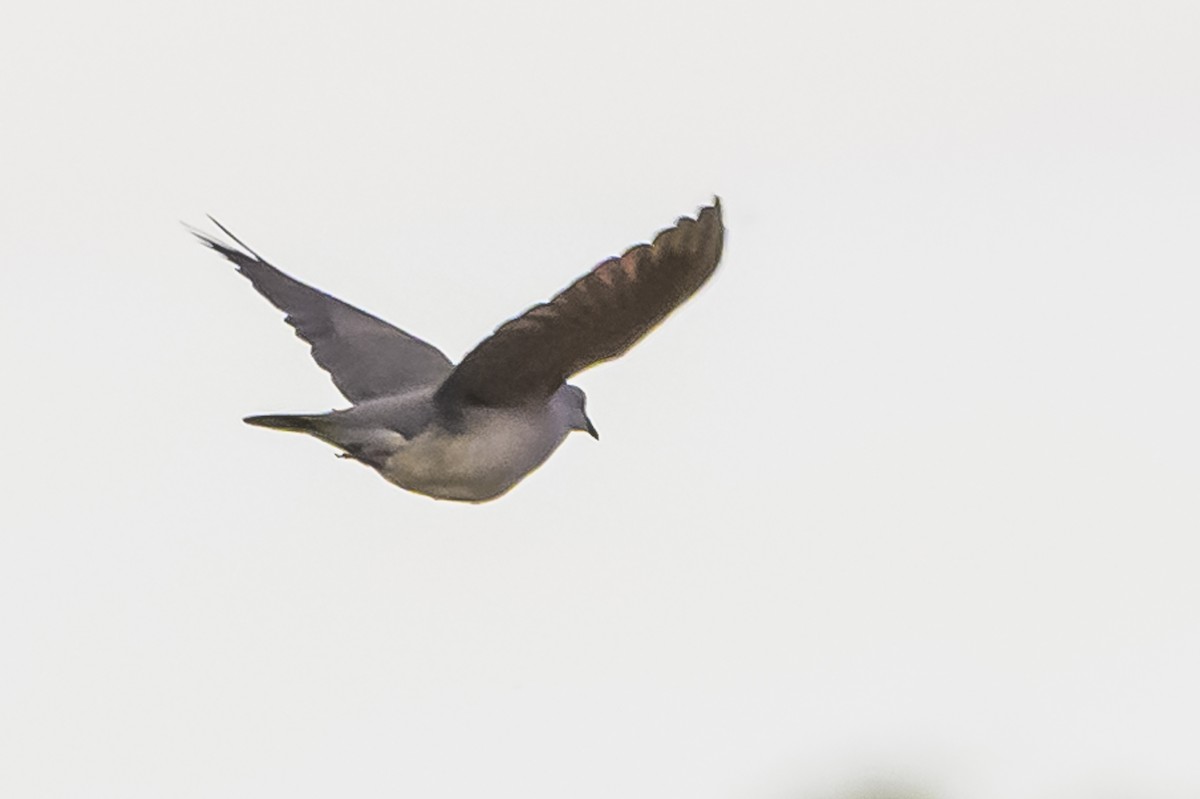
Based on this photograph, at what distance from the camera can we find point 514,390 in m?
11.5

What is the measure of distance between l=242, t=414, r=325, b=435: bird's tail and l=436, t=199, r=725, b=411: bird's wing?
0.47 metres

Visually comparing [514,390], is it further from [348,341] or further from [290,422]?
[348,341]

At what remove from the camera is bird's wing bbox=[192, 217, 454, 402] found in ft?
41.4

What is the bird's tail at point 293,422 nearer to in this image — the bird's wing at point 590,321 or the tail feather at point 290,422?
the tail feather at point 290,422

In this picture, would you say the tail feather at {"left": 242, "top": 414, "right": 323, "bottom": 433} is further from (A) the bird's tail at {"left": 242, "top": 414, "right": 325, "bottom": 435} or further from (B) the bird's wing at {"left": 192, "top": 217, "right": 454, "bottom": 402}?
(B) the bird's wing at {"left": 192, "top": 217, "right": 454, "bottom": 402}

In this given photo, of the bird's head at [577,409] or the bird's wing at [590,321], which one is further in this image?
the bird's head at [577,409]

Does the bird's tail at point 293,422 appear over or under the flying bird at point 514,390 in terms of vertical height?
over

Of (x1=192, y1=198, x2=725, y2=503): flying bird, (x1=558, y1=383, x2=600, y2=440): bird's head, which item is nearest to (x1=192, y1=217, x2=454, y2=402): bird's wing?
(x1=192, y1=198, x2=725, y2=503): flying bird

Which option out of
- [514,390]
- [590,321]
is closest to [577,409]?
[514,390]

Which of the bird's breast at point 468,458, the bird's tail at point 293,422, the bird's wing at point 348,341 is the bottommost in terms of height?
the bird's breast at point 468,458

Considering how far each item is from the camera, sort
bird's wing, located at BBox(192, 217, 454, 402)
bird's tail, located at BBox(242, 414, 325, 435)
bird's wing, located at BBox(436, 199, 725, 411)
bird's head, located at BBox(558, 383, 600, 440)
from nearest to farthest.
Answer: bird's wing, located at BBox(436, 199, 725, 411)
bird's tail, located at BBox(242, 414, 325, 435)
bird's head, located at BBox(558, 383, 600, 440)
bird's wing, located at BBox(192, 217, 454, 402)

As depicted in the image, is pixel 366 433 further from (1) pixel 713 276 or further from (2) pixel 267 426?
(1) pixel 713 276

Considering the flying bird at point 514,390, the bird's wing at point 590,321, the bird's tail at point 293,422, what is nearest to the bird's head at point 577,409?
the flying bird at point 514,390

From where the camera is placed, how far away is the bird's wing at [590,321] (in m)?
10.6
